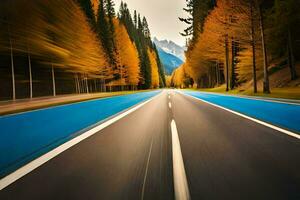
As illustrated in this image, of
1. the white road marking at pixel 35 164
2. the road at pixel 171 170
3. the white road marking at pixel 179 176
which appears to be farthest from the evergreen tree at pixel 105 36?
the white road marking at pixel 179 176

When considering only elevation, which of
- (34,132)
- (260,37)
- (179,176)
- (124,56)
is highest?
(124,56)

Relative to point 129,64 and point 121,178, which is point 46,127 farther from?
point 129,64

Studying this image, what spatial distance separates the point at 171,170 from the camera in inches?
128

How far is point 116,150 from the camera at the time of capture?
4.43 m

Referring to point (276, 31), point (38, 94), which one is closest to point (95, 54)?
point (38, 94)

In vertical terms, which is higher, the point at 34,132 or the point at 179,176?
the point at 34,132

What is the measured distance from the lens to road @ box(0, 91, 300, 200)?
2582 millimetres

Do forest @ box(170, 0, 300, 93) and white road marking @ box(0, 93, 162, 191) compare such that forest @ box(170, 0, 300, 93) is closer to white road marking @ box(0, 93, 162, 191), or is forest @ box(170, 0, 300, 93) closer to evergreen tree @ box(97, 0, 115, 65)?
white road marking @ box(0, 93, 162, 191)

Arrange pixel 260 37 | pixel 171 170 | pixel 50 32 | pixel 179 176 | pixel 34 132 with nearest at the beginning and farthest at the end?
pixel 179 176 < pixel 171 170 < pixel 34 132 < pixel 50 32 < pixel 260 37

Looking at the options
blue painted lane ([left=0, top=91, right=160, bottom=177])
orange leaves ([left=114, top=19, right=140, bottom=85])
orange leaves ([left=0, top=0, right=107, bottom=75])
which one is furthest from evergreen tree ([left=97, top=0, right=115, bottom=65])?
blue painted lane ([left=0, top=91, right=160, bottom=177])

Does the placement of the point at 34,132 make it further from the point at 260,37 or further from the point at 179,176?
the point at 260,37

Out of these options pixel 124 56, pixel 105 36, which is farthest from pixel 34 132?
pixel 124 56

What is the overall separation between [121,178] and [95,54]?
48.3 feet

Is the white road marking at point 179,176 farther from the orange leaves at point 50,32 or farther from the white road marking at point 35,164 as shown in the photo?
the orange leaves at point 50,32
